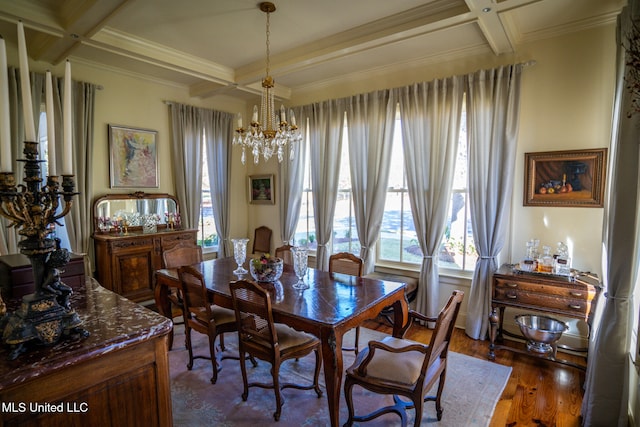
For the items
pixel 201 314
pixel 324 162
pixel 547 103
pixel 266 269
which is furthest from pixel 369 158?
pixel 201 314

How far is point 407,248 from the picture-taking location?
166 inches

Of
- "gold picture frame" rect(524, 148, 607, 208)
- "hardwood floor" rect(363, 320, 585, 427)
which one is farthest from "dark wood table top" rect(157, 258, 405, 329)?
"gold picture frame" rect(524, 148, 607, 208)

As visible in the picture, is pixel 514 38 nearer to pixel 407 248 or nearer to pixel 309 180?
pixel 407 248

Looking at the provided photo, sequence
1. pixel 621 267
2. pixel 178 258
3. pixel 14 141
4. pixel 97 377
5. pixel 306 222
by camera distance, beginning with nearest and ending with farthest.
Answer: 1. pixel 97 377
2. pixel 621 267
3. pixel 14 141
4. pixel 178 258
5. pixel 306 222

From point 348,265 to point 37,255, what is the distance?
2.46 meters

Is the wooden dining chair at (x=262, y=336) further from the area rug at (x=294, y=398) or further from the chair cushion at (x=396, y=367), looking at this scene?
the chair cushion at (x=396, y=367)

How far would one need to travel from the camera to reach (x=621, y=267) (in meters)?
2.13

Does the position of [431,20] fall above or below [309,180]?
above

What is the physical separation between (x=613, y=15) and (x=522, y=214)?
5.88 feet

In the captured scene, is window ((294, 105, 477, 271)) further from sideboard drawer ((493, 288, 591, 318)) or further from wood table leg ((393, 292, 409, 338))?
wood table leg ((393, 292, 409, 338))

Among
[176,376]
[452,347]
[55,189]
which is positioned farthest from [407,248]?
[55,189]

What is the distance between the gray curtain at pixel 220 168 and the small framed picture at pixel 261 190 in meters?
Result: 0.44

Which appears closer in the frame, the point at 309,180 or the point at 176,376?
the point at 176,376

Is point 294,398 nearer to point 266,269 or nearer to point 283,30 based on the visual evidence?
point 266,269
